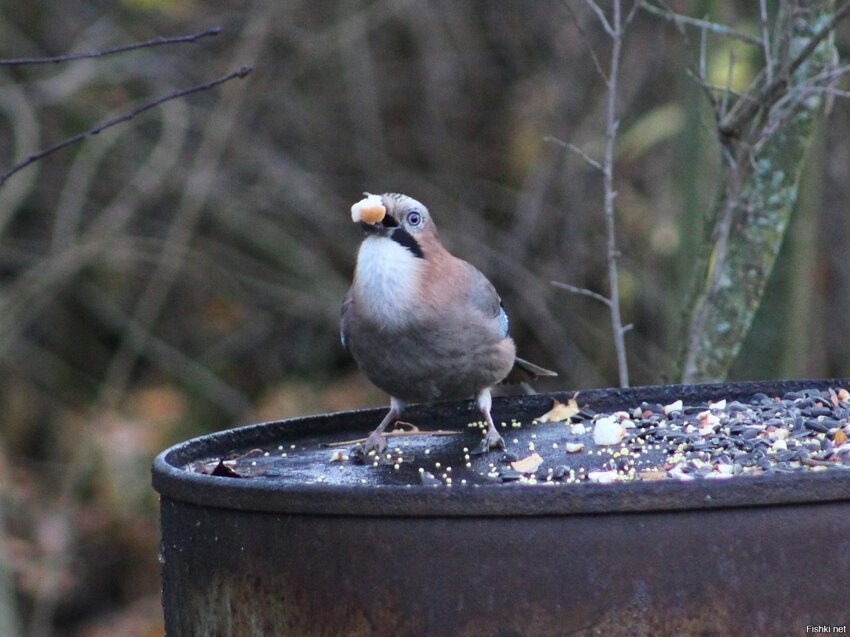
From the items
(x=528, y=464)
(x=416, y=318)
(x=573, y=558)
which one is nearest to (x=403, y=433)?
(x=416, y=318)

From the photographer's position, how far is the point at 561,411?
12.1 feet

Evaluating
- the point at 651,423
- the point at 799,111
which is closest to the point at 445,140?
the point at 799,111

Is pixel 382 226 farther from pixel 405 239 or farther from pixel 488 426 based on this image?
pixel 488 426

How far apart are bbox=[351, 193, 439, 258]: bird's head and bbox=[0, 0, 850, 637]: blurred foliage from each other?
11.6 feet

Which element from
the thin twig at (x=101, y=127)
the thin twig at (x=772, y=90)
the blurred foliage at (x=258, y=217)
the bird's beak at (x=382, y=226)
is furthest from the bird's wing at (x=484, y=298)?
the blurred foliage at (x=258, y=217)

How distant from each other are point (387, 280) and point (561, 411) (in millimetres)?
617

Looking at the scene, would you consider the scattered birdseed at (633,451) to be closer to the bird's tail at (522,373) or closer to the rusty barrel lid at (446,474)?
the rusty barrel lid at (446,474)

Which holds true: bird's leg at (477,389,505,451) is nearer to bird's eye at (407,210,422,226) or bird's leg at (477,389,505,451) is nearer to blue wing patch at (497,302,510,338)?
blue wing patch at (497,302,510,338)

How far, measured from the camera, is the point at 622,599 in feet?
7.11

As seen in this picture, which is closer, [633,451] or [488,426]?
[633,451]

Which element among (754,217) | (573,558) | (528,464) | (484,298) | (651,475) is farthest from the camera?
(754,217)

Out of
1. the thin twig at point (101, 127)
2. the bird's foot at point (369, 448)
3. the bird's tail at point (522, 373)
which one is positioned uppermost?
the thin twig at point (101, 127)

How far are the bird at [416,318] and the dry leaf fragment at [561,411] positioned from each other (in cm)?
17

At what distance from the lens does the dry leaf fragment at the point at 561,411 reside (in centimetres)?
365
